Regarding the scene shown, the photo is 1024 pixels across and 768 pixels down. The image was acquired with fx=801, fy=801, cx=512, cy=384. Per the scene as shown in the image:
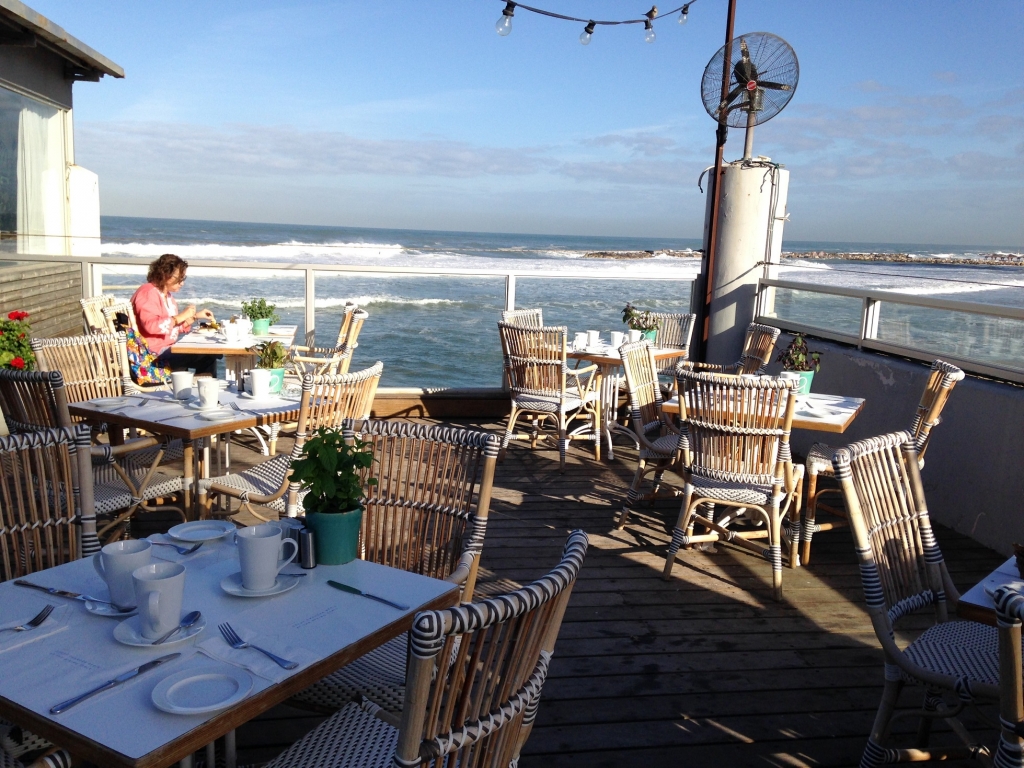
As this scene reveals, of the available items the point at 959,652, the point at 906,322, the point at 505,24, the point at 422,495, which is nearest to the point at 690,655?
the point at 959,652

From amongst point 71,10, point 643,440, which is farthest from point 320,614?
point 71,10

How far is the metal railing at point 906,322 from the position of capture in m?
4.25

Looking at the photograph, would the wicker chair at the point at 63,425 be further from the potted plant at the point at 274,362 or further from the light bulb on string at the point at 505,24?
the light bulb on string at the point at 505,24

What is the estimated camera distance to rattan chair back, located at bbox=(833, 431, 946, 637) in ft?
6.76

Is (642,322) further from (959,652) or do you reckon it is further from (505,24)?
(959,652)

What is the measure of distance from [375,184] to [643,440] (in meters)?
37.4

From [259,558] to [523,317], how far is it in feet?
15.7

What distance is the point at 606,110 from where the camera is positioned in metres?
36.2

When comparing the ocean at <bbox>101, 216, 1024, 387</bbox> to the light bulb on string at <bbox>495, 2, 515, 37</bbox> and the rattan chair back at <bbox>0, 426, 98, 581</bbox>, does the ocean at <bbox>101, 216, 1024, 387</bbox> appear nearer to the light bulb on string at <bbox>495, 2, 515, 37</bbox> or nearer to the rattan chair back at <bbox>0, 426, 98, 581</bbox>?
the light bulb on string at <bbox>495, 2, 515, 37</bbox>

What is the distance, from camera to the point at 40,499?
2.10 m

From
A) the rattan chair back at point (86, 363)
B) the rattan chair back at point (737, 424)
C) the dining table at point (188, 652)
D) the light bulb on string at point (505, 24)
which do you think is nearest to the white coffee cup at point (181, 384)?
the rattan chair back at point (86, 363)

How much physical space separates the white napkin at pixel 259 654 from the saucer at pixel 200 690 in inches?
1.0

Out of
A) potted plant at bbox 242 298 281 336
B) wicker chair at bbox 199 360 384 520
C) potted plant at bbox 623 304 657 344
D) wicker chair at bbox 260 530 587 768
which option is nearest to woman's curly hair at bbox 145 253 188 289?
potted plant at bbox 242 298 281 336

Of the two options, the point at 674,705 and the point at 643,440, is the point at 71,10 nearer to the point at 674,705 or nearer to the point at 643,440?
the point at 643,440
